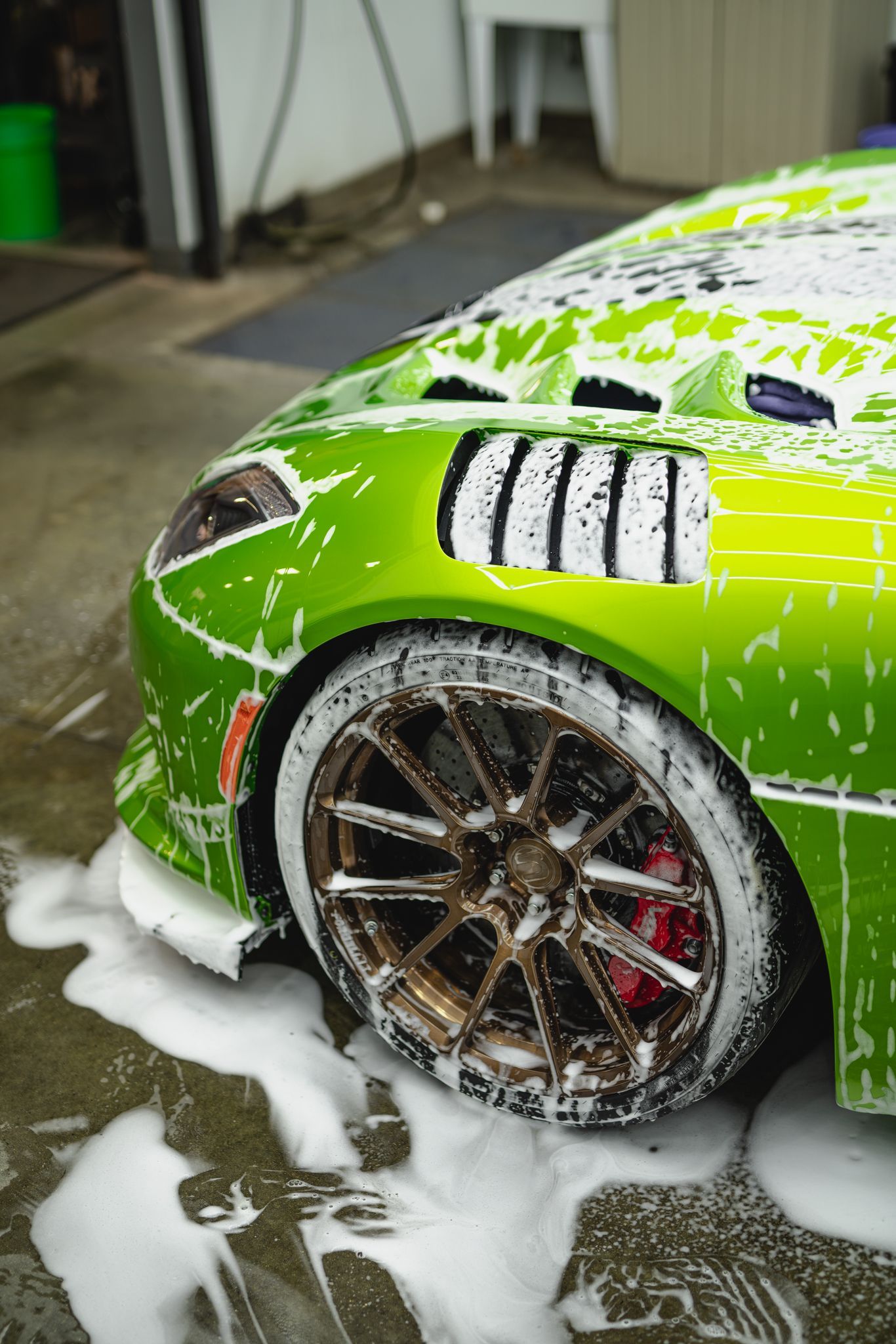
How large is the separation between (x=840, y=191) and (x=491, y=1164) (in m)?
1.98

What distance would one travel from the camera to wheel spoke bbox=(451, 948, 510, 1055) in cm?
195

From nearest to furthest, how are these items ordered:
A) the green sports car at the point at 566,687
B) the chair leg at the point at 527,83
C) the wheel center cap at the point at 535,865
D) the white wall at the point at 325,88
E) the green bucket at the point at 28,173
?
the green sports car at the point at 566,687, the wheel center cap at the point at 535,865, the white wall at the point at 325,88, the green bucket at the point at 28,173, the chair leg at the point at 527,83

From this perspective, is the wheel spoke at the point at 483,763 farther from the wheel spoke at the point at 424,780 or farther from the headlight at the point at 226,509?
the headlight at the point at 226,509

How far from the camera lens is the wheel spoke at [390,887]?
1965mm

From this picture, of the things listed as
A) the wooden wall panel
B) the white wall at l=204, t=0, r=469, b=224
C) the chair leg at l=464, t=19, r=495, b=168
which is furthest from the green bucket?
the wooden wall panel

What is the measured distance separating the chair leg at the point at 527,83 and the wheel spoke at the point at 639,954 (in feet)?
21.6

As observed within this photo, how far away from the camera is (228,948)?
2135 mm

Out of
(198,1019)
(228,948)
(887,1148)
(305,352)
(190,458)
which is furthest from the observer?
(305,352)

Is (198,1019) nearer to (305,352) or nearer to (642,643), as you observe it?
(642,643)

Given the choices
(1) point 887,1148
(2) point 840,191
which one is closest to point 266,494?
(1) point 887,1148

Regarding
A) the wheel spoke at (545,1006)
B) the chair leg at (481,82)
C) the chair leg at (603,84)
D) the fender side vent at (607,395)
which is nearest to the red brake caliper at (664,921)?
the wheel spoke at (545,1006)

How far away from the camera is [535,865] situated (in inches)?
74.4

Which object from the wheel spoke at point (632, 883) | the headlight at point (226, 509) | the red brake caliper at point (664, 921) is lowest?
the red brake caliper at point (664, 921)

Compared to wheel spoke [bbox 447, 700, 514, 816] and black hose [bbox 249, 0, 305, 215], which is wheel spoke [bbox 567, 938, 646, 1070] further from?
black hose [bbox 249, 0, 305, 215]
